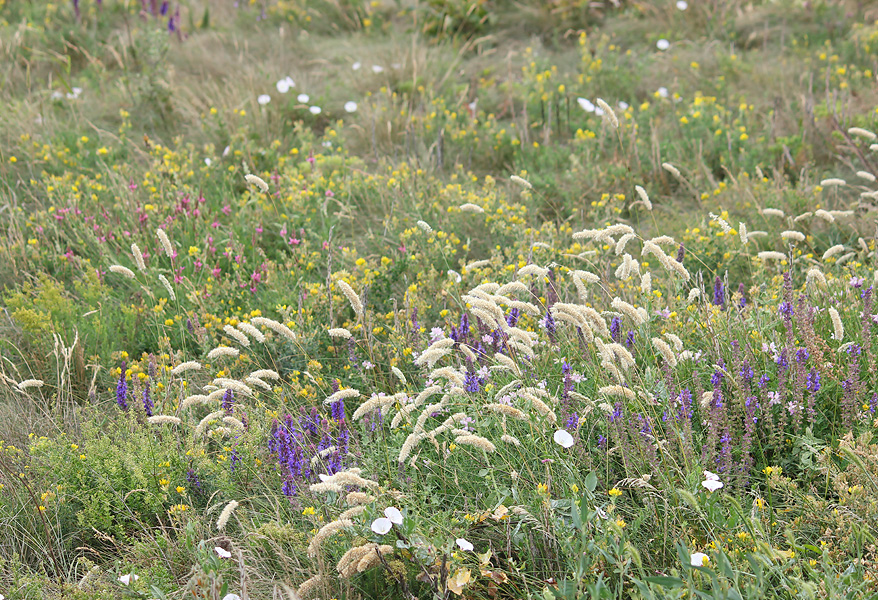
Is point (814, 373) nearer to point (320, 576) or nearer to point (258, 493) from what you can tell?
point (320, 576)

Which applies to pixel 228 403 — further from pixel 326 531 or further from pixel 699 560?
pixel 699 560

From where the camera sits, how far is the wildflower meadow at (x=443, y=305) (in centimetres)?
218

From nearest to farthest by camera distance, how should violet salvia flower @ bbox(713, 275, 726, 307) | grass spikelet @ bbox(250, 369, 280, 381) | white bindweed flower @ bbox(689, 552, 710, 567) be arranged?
white bindweed flower @ bbox(689, 552, 710, 567)
grass spikelet @ bbox(250, 369, 280, 381)
violet salvia flower @ bbox(713, 275, 726, 307)

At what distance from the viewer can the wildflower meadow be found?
2.18m

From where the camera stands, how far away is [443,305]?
3.68 meters

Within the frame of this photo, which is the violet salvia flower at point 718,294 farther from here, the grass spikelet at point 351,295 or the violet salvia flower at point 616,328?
the grass spikelet at point 351,295

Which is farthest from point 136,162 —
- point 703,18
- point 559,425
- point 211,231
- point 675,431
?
point 703,18

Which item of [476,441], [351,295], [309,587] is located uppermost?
[351,295]

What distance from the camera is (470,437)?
6.48 ft

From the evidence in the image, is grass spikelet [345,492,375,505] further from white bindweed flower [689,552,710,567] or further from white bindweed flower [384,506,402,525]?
white bindweed flower [689,552,710,567]

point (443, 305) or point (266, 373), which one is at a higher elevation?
point (266, 373)

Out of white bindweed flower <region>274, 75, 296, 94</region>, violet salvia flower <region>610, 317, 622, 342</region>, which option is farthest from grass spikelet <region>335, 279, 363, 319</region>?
white bindweed flower <region>274, 75, 296, 94</region>

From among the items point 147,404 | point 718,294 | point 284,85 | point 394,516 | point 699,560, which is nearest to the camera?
point 699,560

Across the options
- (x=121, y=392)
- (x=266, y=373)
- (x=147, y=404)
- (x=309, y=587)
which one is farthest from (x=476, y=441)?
(x=121, y=392)
